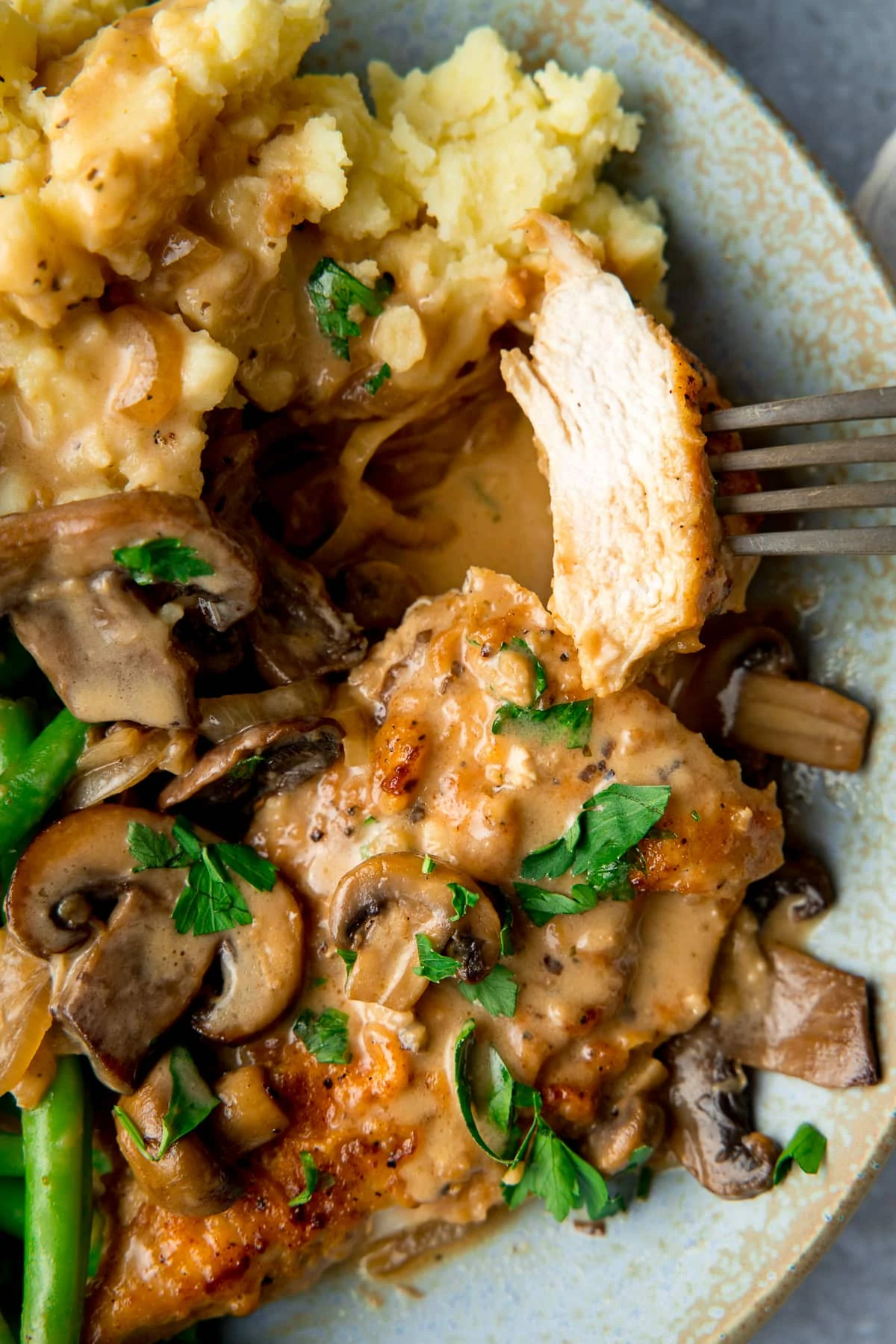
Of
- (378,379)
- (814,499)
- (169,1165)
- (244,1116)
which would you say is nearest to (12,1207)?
(169,1165)

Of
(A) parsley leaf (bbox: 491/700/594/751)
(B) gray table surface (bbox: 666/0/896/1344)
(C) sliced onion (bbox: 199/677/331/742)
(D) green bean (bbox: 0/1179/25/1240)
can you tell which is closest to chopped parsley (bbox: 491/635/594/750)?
(A) parsley leaf (bbox: 491/700/594/751)

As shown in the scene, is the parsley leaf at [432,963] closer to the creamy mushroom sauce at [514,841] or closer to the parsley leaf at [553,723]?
the creamy mushroom sauce at [514,841]

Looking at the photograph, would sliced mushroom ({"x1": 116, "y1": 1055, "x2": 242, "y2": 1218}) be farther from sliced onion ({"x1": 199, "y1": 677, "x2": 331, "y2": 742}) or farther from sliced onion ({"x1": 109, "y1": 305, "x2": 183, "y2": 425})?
sliced onion ({"x1": 109, "y1": 305, "x2": 183, "y2": 425})

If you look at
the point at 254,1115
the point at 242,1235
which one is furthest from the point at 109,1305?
the point at 254,1115

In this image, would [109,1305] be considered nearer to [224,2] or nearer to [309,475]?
[309,475]

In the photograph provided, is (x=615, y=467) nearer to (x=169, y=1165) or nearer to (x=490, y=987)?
(x=490, y=987)

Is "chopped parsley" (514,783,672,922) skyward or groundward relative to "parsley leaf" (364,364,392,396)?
groundward
